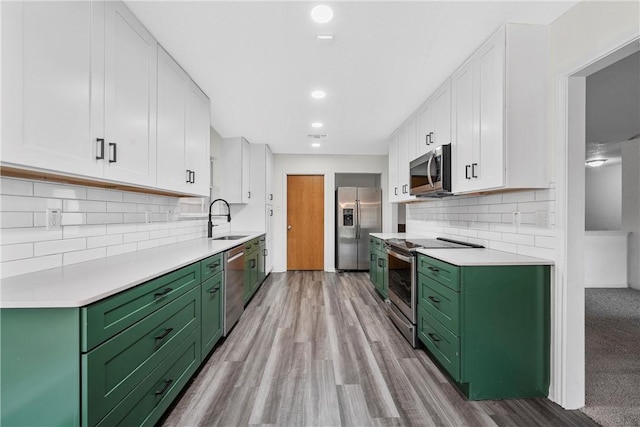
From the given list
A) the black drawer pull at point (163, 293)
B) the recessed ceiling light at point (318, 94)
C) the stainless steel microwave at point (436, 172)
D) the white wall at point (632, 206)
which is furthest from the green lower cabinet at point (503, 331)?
the white wall at point (632, 206)

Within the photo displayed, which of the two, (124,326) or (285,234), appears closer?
(124,326)

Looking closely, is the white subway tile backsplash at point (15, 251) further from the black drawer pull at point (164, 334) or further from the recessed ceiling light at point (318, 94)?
the recessed ceiling light at point (318, 94)

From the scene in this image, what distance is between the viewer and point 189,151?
2.61 metres

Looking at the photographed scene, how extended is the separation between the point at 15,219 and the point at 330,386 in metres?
1.99

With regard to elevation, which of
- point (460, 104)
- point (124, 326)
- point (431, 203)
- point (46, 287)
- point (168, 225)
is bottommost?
point (124, 326)

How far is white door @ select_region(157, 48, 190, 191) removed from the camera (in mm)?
2121

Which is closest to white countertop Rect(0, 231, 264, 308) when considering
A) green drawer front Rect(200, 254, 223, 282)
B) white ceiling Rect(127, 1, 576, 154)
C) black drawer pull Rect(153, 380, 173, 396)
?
green drawer front Rect(200, 254, 223, 282)

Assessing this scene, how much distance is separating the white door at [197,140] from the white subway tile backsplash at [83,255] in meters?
0.88

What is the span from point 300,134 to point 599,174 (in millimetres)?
9170

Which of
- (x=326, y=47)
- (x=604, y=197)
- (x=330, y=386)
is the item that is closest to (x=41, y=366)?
(x=330, y=386)

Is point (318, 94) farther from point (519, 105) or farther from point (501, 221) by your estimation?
point (501, 221)

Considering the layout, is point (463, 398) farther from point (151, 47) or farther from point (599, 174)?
point (599, 174)

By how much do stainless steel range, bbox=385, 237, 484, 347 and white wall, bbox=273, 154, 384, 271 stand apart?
254 cm

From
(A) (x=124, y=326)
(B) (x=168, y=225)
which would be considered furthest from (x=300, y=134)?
(A) (x=124, y=326)
